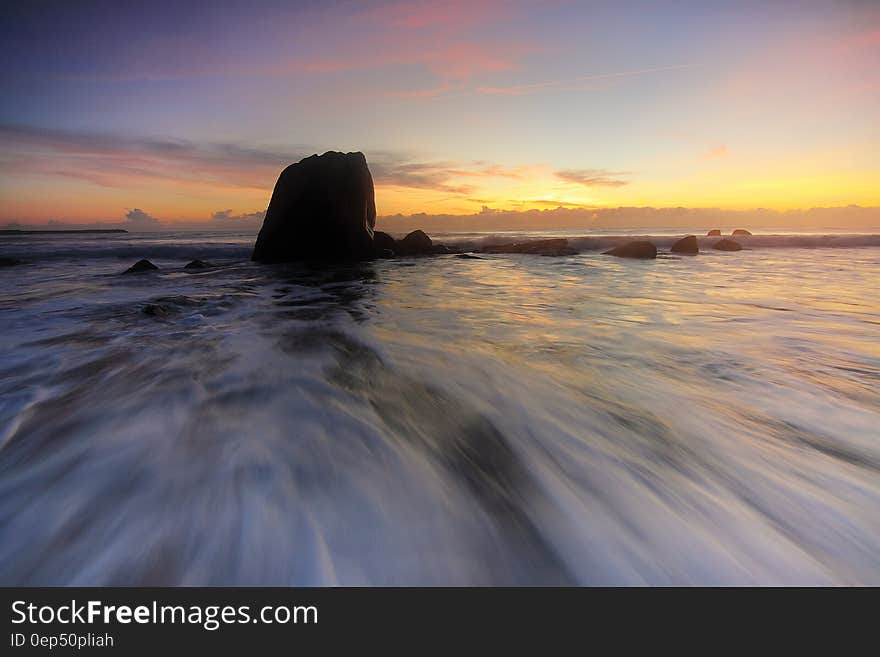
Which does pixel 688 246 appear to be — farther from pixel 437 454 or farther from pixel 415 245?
pixel 437 454

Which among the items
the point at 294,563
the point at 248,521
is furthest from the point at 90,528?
the point at 294,563

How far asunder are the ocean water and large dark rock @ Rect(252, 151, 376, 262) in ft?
33.7

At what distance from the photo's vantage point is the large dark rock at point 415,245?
18.8 metres

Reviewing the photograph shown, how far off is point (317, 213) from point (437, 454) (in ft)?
48.1

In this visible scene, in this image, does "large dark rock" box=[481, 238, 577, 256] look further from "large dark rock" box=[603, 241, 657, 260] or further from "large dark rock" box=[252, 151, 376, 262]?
"large dark rock" box=[252, 151, 376, 262]

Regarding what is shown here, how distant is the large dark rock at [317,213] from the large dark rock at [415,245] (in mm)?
2886

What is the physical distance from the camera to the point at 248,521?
1818mm

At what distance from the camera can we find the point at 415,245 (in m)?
19.0

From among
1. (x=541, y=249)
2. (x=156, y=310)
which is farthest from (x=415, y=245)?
(x=156, y=310)

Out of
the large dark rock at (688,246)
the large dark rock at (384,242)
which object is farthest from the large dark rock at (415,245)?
the large dark rock at (688,246)

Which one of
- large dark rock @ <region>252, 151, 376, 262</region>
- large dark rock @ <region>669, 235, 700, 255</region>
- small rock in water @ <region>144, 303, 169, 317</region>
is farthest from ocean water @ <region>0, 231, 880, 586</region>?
large dark rock @ <region>669, 235, 700, 255</region>

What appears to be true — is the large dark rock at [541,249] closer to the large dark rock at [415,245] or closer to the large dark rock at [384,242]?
the large dark rock at [415,245]

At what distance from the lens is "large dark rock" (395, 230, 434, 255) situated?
1875cm
